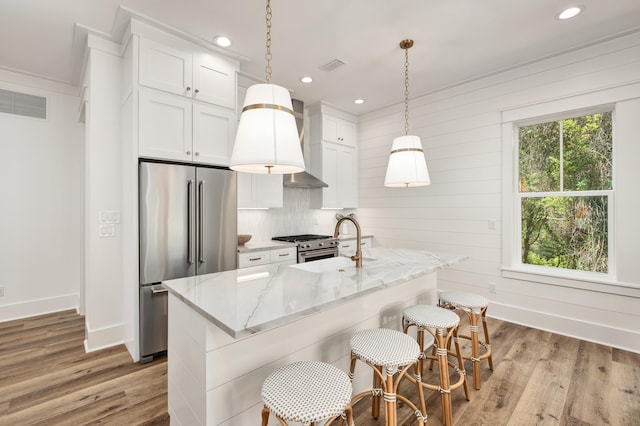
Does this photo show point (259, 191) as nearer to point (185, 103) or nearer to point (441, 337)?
point (185, 103)

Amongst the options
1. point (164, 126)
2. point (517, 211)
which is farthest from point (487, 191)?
point (164, 126)

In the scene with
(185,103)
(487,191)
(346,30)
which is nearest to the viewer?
(346,30)

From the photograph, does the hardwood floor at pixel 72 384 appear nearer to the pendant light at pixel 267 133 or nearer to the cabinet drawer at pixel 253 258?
the cabinet drawer at pixel 253 258

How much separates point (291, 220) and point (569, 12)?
150 inches

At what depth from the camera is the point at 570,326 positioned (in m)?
3.06

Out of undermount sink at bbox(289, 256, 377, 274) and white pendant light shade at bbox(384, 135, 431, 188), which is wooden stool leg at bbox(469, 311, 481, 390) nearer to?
undermount sink at bbox(289, 256, 377, 274)

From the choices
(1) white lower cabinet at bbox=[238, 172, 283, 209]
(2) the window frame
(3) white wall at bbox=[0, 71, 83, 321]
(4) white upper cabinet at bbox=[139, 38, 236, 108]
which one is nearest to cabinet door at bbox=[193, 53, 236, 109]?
(4) white upper cabinet at bbox=[139, 38, 236, 108]

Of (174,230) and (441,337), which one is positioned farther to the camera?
(174,230)

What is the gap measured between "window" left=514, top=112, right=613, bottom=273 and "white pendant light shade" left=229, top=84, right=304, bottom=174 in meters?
3.15

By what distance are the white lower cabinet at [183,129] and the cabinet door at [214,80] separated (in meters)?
0.09

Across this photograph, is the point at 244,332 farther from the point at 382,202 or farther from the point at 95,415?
the point at 382,202

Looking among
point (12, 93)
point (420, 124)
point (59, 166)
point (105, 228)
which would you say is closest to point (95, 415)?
point (105, 228)

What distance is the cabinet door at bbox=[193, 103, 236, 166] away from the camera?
292 cm

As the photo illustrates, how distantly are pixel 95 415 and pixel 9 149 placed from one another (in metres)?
3.36
